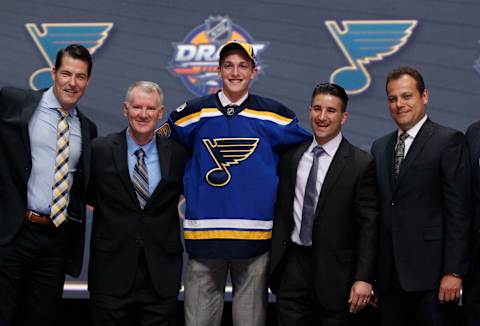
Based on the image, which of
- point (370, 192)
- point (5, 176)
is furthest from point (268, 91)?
point (5, 176)

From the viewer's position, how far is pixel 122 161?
2438 millimetres

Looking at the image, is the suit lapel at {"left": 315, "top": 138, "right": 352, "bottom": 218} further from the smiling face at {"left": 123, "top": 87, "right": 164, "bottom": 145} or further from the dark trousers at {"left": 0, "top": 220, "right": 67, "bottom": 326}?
the dark trousers at {"left": 0, "top": 220, "right": 67, "bottom": 326}

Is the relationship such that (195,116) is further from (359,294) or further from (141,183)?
(359,294)

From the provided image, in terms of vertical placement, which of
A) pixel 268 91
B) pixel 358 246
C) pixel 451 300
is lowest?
pixel 451 300

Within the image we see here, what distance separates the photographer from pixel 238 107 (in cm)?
254

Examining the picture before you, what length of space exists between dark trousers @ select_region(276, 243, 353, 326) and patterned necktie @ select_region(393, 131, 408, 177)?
51cm

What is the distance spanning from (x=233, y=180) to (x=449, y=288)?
0.99 m

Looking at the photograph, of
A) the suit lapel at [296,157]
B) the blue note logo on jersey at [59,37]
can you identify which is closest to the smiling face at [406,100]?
the suit lapel at [296,157]

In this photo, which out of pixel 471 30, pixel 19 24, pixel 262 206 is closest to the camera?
pixel 262 206

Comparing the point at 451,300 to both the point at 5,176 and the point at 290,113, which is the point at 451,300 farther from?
the point at 5,176

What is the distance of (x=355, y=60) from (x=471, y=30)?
29.4 inches

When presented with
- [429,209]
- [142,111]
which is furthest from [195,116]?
[429,209]

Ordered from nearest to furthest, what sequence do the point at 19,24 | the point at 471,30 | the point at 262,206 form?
the point at 262,206
the point at 471,30
the point at 19,24

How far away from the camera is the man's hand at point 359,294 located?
236cm
